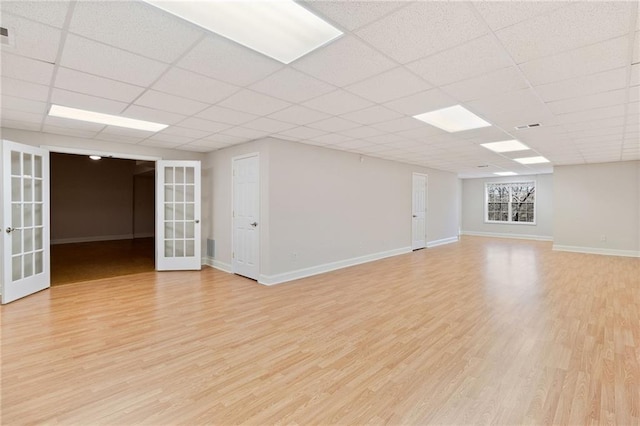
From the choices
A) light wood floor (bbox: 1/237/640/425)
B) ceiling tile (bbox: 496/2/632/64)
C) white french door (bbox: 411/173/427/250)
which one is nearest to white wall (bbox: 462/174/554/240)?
white french door (bbox: 411/173/427/250)

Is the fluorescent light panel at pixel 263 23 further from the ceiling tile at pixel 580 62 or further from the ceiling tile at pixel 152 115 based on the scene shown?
the ceiling tile at pixel 152 115

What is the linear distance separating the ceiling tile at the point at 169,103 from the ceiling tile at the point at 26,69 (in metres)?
0.74

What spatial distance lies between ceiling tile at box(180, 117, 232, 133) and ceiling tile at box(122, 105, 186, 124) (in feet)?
0.39

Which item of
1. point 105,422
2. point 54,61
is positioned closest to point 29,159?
point 54,61

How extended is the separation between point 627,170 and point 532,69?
7.99 meters

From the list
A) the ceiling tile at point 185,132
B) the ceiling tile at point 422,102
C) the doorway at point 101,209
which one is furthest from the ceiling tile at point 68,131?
the ceiling tile at point 422,102

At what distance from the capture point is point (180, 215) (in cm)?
623

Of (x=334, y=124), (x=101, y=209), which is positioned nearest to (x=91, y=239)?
(x=101, y=209)

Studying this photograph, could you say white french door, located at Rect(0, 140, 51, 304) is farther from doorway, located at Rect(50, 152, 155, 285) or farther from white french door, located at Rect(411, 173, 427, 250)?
white french door, located at Rect(411, 173, 427, 250)

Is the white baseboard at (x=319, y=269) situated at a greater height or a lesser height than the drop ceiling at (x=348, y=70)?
lesser

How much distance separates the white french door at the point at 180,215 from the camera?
6.07 meters

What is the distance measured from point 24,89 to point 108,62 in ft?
4.23

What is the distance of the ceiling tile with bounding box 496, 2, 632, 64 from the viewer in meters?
1.77

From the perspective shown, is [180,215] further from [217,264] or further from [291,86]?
[291,86]
